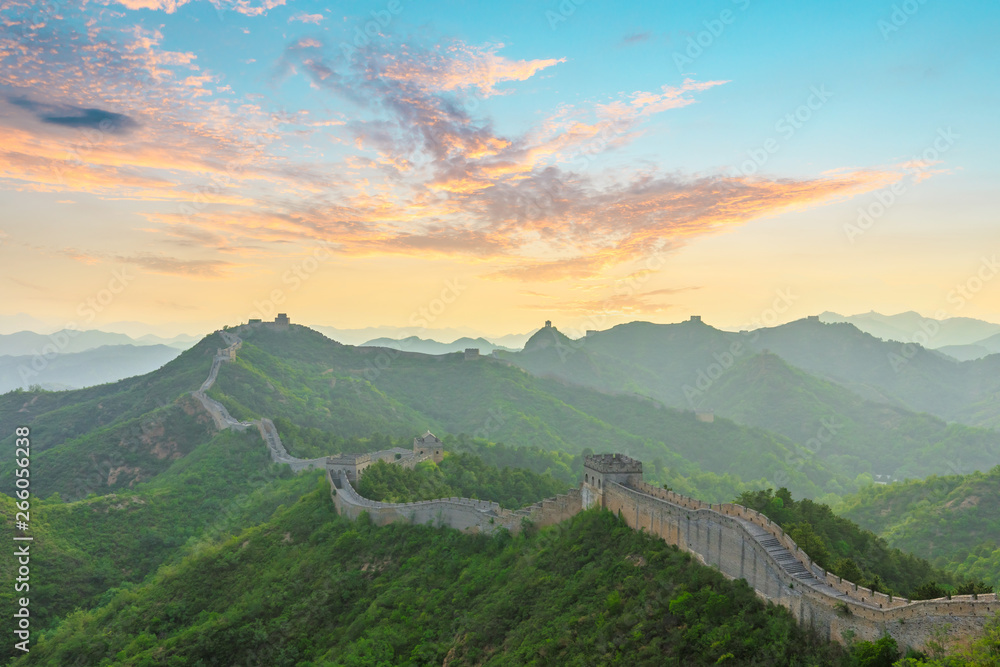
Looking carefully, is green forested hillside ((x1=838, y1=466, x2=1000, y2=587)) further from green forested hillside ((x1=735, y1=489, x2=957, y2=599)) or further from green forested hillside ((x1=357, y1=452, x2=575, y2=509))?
green forested hillside ((x1=357, y1=452, x2=575, y2=509))

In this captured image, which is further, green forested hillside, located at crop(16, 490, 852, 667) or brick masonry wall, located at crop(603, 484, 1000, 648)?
green forested hillside, located at crop(16, 490, 852, 667)

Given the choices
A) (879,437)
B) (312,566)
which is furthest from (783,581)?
(879,437)

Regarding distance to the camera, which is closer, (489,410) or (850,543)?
(850,543)

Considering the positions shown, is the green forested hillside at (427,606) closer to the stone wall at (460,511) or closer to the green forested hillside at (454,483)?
the stone wall at (460,511)

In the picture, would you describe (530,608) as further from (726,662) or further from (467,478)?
(467,478)

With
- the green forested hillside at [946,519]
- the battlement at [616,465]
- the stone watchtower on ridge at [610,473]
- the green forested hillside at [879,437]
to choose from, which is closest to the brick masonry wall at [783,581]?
the stone watchtower on ridge at [610,473]

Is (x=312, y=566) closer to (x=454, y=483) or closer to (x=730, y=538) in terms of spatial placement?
(x=454, y=483)

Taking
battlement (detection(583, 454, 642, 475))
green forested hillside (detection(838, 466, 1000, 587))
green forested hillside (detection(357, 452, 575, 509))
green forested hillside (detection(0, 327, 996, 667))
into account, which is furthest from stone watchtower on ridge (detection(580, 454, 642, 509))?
green forested hillside (detection(838, 466, 1000, 587))
